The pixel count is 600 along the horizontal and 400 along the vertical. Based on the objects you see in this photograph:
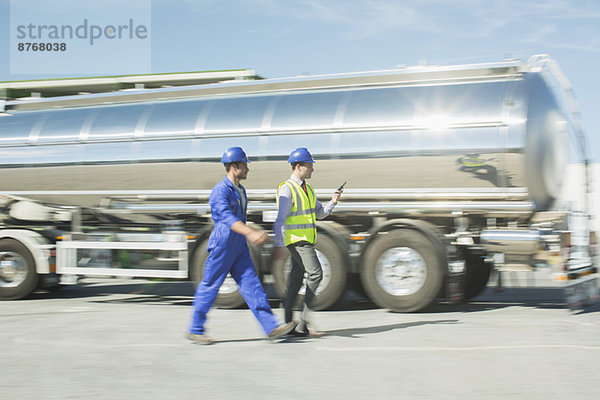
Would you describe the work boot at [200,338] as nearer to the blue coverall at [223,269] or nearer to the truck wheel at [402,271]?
the blue coverall at [223,269]

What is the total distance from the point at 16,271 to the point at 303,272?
5794 millimetres

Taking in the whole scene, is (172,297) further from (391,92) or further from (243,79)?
(391,92)

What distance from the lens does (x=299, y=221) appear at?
717 cm

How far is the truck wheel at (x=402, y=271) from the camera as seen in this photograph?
8.76 meters

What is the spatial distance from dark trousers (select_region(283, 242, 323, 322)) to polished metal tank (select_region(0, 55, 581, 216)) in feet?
7.74

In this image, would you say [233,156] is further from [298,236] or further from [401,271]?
[401,271]

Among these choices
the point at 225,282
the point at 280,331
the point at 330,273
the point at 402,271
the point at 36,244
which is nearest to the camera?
the point at 280,331

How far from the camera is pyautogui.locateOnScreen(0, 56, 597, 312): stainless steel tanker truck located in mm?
8734

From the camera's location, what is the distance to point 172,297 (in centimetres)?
1156

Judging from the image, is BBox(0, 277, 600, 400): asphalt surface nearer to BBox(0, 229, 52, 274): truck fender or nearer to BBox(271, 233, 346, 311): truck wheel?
BBox(271, 233, 346, 311): truck wheel

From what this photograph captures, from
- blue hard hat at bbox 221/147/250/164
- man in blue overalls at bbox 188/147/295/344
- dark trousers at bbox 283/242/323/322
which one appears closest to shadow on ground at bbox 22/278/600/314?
dark trousers at bbox 283/242/323/322

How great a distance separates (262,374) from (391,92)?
15.9 feet

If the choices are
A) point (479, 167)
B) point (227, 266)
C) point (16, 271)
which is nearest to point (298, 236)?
point (227, 266)

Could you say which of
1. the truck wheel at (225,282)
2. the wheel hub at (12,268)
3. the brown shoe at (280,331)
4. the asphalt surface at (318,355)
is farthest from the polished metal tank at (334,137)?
the brown shoe at (280,331)
